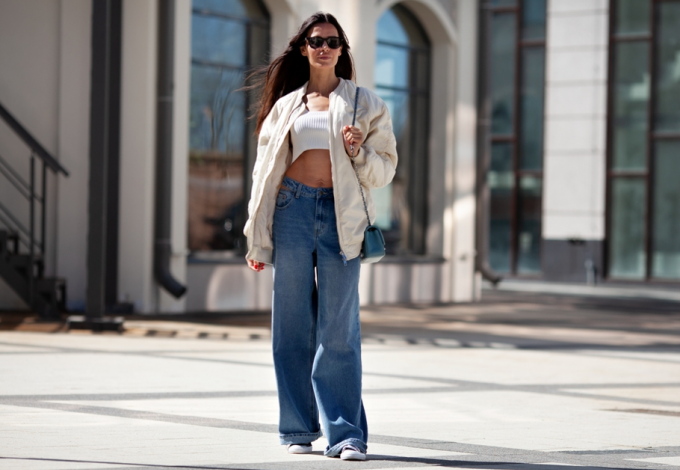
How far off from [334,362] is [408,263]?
41.4 feet

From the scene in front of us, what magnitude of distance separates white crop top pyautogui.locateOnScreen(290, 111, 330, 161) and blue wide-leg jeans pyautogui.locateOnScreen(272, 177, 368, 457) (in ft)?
0.53

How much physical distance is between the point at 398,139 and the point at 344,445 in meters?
13.2

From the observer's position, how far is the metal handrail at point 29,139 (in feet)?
41.5

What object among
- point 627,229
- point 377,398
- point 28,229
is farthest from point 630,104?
point 377,398

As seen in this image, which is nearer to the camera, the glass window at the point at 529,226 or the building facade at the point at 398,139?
the building facade at the point at 398,139

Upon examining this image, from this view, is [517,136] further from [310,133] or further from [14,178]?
[310,133]

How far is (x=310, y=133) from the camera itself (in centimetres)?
497

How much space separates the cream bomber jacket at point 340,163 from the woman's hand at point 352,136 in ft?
0.12


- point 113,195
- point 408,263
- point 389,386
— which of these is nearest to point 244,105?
point 113,195

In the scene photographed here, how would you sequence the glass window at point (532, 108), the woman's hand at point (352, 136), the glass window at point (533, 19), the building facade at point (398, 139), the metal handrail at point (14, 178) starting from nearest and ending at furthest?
the woman's hand at point (352, 136) < the metal handrail at point (14, 178) < the building facade at point (398, 139) < the glass window at point (533, 19) < the glass window at point (532, 108)

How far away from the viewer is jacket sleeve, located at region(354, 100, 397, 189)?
494 centimetres

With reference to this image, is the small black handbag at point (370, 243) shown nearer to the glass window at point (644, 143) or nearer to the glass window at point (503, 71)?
the glass window at point (644, 143)

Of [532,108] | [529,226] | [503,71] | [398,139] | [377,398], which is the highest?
[503,71]

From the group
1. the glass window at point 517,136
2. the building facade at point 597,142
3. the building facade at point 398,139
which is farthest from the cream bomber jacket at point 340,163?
the glass window at point 517,136
